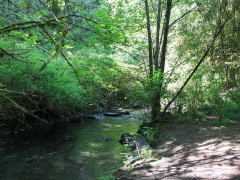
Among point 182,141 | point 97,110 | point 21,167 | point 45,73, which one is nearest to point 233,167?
point 182,141

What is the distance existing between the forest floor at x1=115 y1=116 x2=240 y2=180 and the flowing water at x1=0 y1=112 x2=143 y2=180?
51.1 inches

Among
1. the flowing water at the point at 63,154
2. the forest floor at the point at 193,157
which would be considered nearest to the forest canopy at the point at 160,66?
the flowing water at the point at 63,154

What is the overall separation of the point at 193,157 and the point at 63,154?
4.80 meters

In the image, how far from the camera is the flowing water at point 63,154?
694 cm

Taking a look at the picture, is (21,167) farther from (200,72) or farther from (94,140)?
(200,72)

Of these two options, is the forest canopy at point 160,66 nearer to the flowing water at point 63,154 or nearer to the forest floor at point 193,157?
the flowing water at point 63,154

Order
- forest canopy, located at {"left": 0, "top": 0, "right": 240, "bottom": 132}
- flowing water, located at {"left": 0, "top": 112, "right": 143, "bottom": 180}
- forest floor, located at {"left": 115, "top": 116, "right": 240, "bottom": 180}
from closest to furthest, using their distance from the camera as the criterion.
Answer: forest floor, located at {"left": 115, "top": 116, "right": 240, "bottom": 180} → flowing water, located at {"left": 0, "top": 112, "right": 143, "bottom": 180} → forest canopy, located at {"left": 0, "top": 0, "right": 240, "bottom": 132}

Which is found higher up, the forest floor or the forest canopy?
the forest canopy

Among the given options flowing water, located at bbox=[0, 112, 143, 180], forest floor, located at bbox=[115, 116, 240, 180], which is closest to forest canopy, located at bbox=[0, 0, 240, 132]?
flowing water, located at bbox=[0, 112, 143, 180]

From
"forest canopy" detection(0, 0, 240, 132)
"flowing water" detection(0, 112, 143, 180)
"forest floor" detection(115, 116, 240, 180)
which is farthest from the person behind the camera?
"forest canopy" detection(0, 0, 240, 132)

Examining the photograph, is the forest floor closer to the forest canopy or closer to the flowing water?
the flowing water

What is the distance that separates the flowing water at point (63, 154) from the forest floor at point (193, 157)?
4.26ft

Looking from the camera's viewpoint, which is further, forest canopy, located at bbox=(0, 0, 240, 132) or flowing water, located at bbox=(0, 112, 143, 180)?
forest canopy, located at bbox=(0, 0, 240, 132)

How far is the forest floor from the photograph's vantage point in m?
4.90
